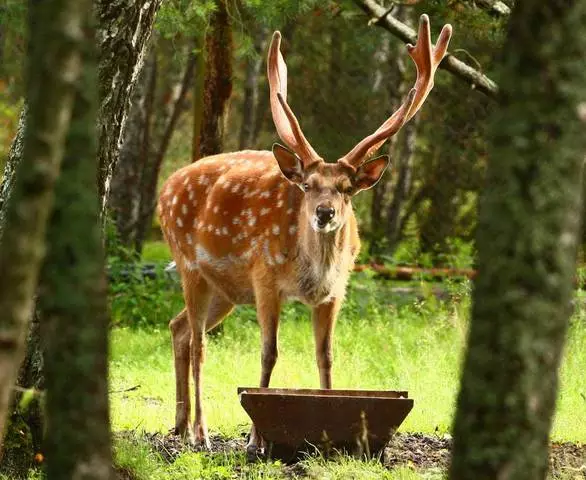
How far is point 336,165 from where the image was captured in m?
6.98

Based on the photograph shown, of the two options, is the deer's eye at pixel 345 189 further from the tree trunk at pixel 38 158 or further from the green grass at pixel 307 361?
the tree trunk at pixel 38 158

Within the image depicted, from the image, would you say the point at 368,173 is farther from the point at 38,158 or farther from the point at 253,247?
the point at 38,158

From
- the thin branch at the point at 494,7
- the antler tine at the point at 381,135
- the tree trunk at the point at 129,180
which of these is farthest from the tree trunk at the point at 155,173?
the antler tine at the point at 381,135

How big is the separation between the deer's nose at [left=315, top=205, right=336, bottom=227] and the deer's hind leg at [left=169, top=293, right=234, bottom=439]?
152 cm

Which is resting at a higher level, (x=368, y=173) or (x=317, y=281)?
(x=368, y=173)

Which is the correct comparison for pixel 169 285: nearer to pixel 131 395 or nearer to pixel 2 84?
pixel 131 395

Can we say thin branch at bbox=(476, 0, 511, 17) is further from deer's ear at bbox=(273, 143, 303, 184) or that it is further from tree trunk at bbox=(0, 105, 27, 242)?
tree trunk at bbox=(0, 105, 27, 242)

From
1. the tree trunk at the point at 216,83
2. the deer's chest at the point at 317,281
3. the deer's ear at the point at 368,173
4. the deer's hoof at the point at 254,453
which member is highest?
the tree trunk at the point at 216,83

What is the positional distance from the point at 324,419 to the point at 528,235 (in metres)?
3.38

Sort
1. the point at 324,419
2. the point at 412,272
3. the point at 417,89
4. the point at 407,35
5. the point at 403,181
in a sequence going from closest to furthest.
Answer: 1. the point at 324,419
2. the point at 417,89
3. the point at 407,35
4. the point at 412,272
5. the point at 403,181

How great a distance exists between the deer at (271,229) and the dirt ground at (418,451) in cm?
17

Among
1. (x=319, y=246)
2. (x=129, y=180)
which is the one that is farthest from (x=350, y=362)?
(x=129, y=180)

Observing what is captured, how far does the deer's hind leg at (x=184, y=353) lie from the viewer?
7.55 meters

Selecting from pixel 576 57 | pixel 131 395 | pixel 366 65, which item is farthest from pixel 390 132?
pixel 366 65
